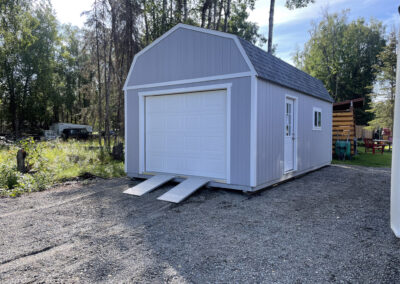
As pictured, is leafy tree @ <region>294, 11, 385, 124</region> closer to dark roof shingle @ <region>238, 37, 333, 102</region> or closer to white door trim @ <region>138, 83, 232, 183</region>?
dark roof shingle @ <region>238, 37, 333, 102</region>

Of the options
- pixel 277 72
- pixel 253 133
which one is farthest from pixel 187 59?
pixel 253 133

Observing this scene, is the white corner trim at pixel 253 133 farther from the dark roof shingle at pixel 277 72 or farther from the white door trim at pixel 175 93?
the white door trim at pixel 175 93

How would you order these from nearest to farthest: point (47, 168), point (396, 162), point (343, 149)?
point (396, 162)
point (47, 168)
point (343, 149)

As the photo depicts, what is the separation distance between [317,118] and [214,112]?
4534 mm

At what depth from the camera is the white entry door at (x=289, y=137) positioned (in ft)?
21.0

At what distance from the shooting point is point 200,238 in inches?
122

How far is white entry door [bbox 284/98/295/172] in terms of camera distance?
641 centimetres

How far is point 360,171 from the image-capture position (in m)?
8.27

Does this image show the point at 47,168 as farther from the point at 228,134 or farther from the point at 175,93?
the point at 228,134

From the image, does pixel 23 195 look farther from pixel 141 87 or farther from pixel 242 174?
pixel 242 174

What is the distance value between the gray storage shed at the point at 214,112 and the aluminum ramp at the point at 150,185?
10.1 inches

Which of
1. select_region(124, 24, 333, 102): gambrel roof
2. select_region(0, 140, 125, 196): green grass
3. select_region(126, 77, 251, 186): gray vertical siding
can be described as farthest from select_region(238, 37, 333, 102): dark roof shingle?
select_region(0, 140, 125, 196): green grass

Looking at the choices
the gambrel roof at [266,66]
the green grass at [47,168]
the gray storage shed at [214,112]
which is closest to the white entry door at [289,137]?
the gray storage shed at [214,112]

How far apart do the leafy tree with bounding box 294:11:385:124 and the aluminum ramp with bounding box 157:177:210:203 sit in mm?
24037
